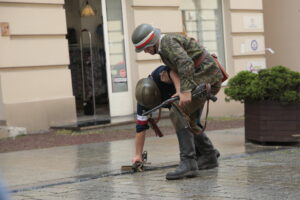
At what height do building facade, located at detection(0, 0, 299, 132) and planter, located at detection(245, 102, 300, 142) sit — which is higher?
building facade, located at detection(0, 0, 299, 132)

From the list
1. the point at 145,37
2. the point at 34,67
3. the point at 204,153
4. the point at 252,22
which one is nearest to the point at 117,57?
the point at 34,67

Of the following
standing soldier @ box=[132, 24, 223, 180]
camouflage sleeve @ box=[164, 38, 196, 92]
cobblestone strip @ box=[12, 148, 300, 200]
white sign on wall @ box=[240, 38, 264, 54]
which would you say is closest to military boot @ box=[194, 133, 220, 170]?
cobblestone strip @ box=[12, 148, 300, 200]

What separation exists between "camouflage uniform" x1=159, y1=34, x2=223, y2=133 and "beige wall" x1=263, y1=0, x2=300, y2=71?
12709 mm

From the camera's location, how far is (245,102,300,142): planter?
8398 millimetres

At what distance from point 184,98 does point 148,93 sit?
51 centimetres

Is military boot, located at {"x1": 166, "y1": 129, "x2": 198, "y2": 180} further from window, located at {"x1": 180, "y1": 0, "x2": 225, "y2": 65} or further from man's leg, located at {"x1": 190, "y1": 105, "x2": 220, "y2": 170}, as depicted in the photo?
window, located at {"x1": 180, "y1": 0, "x2": 225, "y2": 65}

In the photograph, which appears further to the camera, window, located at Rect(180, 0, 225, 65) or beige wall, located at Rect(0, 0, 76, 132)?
window, located at Rect(180, 0, 225, 65)

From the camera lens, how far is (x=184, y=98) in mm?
6102

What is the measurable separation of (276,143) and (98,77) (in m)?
7.32

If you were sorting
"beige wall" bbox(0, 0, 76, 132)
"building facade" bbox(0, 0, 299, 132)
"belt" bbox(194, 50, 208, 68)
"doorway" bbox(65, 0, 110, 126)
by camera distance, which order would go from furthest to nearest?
"doorway" bbox(65, 0, 110, 126)
"building facade" bbox(0, 0, 299, 132)
"beige wall" bbox(0, 0, 76, 132)
"belt" bbox(194, 50, 208, 68)

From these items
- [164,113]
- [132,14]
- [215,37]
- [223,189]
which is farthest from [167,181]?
[215,37]

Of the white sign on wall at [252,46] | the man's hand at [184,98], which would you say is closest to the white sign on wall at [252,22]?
the white sign on wall at [252,46]

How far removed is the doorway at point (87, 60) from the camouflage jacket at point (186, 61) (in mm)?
8102

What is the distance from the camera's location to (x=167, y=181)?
611 centimetres
